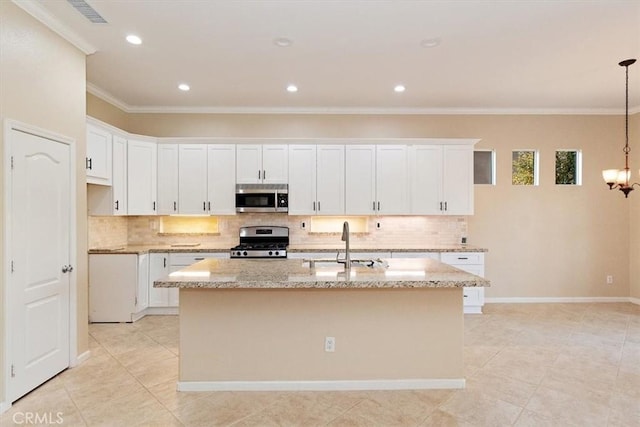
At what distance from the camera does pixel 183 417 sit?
250 cm

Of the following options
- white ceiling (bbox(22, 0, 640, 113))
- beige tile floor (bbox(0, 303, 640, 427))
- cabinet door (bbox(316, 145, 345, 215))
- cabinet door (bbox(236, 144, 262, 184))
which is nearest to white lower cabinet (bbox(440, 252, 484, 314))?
beige tile floor (bbox(0, 303, 640, 427))

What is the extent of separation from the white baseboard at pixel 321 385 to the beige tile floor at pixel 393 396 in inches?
2.1

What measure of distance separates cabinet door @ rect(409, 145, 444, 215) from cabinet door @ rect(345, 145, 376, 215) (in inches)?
24.1

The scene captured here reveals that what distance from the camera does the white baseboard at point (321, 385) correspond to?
2.85 m

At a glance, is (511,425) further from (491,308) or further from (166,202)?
(166,202)

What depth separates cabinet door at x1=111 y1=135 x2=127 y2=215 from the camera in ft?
15.4

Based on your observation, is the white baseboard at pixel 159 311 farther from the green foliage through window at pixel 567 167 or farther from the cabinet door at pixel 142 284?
the green foliage through window at pixel 567 167

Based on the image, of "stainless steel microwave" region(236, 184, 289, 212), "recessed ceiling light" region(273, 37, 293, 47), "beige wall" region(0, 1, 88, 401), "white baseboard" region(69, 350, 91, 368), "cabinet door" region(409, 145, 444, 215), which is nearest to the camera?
"beige wall" region(0, 1, 88, 401)

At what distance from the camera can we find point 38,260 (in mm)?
2914

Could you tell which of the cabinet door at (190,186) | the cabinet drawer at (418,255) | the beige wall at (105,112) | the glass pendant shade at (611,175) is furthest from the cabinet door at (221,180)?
the glass pendant shade at (611,175)

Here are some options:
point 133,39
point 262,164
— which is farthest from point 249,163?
point 133,39

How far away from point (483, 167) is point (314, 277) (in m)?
4.34

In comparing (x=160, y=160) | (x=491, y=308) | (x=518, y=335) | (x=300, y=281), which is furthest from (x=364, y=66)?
(x=491, y=308)

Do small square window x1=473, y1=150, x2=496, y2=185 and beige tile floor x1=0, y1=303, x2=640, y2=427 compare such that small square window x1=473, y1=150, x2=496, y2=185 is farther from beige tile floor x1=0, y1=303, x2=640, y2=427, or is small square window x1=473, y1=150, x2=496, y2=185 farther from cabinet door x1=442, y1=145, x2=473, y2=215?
beige tile floor x1=0, y1=303, x2=640, y2=427
